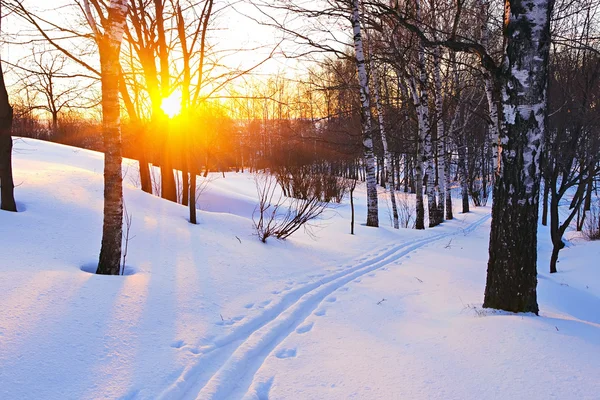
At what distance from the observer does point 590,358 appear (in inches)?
97.1

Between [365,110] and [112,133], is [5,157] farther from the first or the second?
[365,110]

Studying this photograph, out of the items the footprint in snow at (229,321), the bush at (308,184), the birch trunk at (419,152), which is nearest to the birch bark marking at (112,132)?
the footprint in snow at (229,321)

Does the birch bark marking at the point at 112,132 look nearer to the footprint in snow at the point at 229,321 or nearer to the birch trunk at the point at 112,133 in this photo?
the birch trunk at the point at 112,133

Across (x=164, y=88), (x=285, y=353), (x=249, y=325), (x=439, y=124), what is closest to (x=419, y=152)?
(x=439, y=124)

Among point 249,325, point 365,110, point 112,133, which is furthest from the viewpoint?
point 365,110

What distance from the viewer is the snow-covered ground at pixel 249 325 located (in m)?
2.36

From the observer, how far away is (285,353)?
298cm

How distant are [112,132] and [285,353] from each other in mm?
3149

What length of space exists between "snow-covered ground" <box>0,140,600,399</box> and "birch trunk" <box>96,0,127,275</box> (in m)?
0.37

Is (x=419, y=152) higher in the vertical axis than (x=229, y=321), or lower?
higher

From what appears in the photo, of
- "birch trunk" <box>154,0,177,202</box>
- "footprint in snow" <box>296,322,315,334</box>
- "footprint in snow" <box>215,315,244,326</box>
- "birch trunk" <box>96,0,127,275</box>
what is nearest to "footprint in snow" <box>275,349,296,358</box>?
"footprint in snow" <box>296,322,315,334</box>

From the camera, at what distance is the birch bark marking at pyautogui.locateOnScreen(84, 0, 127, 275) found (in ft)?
12.6

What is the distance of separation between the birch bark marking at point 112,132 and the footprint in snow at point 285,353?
2.39 m

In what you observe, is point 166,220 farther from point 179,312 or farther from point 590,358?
point 590,358
